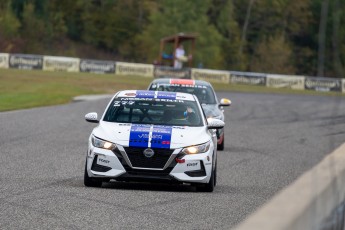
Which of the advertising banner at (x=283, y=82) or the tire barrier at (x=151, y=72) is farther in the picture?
the advertising banner at (x=283, y=82)

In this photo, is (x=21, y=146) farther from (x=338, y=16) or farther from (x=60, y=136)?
(x=338, y=16)

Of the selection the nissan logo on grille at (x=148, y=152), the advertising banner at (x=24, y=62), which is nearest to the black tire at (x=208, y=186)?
the nissan logo on grille at (x=148, y=152)

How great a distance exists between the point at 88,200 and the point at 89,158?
4.95ft

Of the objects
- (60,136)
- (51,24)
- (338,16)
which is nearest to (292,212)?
(338,16)

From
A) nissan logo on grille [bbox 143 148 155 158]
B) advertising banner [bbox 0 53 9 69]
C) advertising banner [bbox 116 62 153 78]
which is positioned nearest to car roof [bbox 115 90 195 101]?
nissan logo on grille [bbox 143 148 155 158]

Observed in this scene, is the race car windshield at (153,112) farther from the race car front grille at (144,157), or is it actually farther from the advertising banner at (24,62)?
the advertising banner at (24,62)

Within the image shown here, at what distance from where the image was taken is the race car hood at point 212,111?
19438 millimetres

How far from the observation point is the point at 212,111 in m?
19.7

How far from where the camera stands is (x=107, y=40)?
104625 millimetres

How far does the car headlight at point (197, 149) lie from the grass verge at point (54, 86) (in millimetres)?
20002

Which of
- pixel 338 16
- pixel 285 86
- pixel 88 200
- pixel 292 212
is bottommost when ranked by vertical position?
pixel 285 86

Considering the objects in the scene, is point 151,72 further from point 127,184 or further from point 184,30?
point 127,184

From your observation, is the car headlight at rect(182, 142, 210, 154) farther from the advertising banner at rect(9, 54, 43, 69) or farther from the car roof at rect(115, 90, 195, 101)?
the advertising banner at rect(9, 54, 43, 69)

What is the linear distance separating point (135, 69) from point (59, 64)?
5167 millimetres
